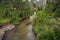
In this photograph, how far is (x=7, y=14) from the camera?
28.1m

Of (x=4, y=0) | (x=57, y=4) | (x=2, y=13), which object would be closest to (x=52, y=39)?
(x=57, y=4)

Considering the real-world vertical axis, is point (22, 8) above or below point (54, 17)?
below

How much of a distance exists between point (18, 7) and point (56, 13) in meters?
20.7

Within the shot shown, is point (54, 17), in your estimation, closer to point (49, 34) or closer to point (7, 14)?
point (49, 34)

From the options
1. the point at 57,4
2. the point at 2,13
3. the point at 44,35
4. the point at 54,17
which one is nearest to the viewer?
the point at 44,35

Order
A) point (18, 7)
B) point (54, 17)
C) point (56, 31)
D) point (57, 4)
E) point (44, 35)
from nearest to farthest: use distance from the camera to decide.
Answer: point (56, 31), point (44, 35), point (54, 17), point (57, 4), point (18, 7)

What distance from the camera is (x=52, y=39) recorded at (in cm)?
1214

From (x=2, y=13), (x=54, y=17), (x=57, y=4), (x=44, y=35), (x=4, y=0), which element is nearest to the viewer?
(x=44, y=35)

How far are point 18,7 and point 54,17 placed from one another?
2091cm

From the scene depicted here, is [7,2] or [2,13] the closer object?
[2,13]

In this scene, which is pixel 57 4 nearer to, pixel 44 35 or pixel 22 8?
pixel 44 35

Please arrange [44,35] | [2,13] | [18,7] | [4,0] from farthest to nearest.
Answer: [18,7]
[4,0]
[2,13]
[44,35]

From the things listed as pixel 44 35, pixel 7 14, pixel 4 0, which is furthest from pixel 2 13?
pixel 44 35

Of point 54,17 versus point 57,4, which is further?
point 57,4
